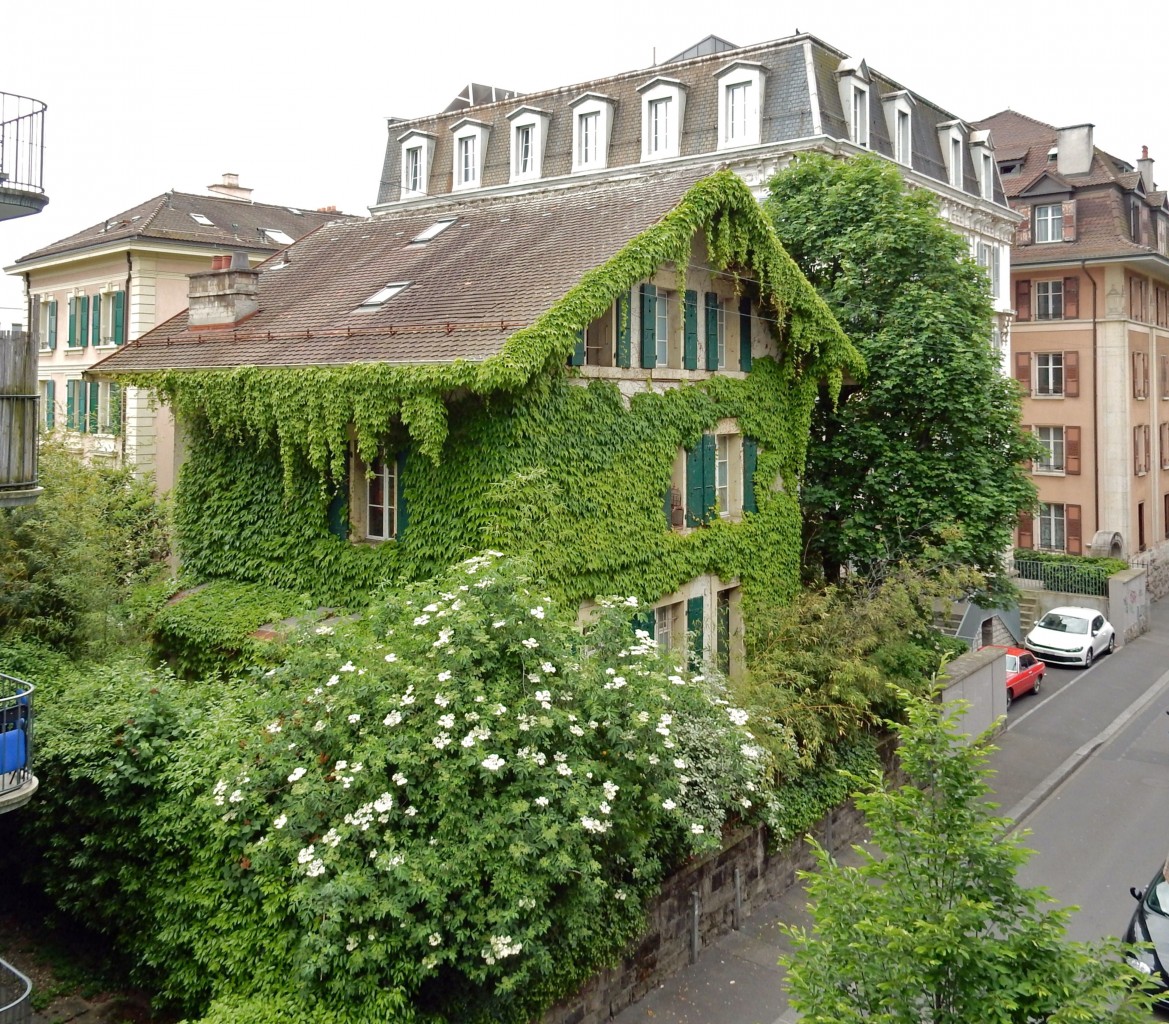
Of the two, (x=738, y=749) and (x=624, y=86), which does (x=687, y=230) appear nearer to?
(x=738, y=749)

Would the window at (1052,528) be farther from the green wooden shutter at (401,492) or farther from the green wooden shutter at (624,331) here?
the green wooden shutter at (401,492)

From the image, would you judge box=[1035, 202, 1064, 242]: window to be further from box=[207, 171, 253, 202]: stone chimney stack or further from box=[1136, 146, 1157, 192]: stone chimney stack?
box=[207, 171, 253, 202]: stone chimney stack

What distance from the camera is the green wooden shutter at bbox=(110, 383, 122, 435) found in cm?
2995

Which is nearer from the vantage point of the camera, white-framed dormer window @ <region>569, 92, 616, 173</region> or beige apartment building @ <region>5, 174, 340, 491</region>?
beige apartment building @ <region>5, 174, 340, 491</region>

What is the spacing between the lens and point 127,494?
71.0 feet

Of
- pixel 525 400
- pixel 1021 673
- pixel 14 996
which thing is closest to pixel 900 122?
pixel 1021 673

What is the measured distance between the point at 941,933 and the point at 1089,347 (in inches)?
1543

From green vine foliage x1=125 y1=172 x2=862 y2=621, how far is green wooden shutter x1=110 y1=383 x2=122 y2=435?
11.4 meters

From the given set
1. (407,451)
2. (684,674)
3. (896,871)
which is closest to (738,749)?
(684,674)

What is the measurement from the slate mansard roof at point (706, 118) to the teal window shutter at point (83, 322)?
1230 centimetres

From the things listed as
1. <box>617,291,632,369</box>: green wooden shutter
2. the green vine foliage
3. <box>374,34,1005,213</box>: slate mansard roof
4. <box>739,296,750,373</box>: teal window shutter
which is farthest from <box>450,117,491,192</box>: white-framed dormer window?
<box>617,291,632,369</box>: green wooden shutter

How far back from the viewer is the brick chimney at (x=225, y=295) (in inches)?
815

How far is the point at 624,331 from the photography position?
59.1 feet

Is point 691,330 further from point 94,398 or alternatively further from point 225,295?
point 94,398
